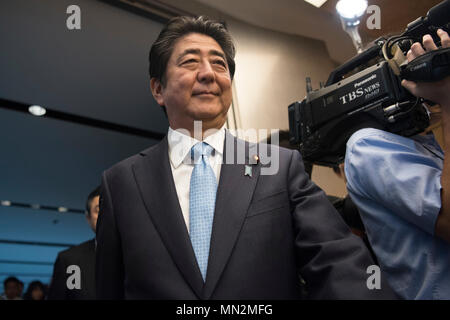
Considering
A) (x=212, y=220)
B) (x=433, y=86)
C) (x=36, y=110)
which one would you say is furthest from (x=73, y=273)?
(x=36, y=110)

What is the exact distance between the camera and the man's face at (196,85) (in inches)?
41.4

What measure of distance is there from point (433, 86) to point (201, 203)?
0.62 m

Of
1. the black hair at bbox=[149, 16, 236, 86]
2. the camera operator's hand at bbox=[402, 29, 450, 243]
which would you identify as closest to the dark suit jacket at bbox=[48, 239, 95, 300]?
the black hair at bbox=[149, 16, 236, 86]

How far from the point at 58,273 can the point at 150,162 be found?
1020 mm

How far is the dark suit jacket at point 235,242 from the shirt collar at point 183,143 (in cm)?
5

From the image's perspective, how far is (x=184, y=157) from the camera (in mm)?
1006

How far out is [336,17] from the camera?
189cm

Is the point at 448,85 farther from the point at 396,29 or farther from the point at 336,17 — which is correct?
the point at 336,17

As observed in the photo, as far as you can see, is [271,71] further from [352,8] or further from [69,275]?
[69,275]

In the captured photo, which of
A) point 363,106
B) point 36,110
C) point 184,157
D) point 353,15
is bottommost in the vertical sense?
point 184,157

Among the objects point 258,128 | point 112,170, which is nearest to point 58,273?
point 112,170

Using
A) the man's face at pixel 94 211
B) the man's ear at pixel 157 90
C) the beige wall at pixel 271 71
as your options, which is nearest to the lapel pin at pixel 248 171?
the man's ear at pixel 157 90

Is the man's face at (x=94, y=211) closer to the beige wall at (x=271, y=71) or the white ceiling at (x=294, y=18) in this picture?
the beige wall at (x=271, y=71)

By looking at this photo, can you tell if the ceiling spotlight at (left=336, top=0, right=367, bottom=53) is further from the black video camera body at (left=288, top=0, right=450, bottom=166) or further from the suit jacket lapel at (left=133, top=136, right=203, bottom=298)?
the suit jacket lapel at (left=133, top=136, right=203, bottom=298)
